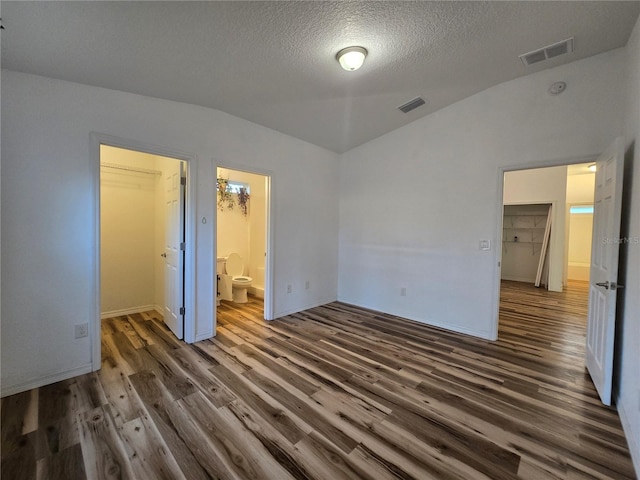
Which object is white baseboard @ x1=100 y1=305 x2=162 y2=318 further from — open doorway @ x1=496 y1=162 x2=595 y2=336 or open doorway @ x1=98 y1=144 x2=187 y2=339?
open doorway @ x1=496 y1=162 x2=595 y2=336

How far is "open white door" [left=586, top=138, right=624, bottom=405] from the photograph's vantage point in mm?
2051

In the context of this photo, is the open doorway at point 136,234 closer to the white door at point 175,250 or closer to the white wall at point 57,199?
the white door at point 175,250

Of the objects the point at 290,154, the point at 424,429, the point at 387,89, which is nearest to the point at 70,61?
the point at 290,154

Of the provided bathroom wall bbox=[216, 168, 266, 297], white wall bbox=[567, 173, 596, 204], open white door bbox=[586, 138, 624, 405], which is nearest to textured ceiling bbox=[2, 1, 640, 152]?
open white door bbox=[586, 138, 624, 405]

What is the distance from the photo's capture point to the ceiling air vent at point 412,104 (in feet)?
10.9

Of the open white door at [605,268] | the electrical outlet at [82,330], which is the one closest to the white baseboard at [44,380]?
the electrical outlet at [82,330]

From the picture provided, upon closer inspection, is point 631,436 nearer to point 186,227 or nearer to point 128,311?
point 186,227

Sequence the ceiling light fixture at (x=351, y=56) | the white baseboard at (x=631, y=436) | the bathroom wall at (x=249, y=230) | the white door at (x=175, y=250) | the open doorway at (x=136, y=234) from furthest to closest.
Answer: the bathroom wall at (x=249, y=230)
the open doorway at (x=136, y=234)
the white door at (x=175, y=250)
the ceiling light fixture at (x=351, y=56)
the white baseboard at (x=631, y=436)

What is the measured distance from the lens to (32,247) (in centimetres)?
216

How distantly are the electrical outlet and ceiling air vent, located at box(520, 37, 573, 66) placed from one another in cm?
466

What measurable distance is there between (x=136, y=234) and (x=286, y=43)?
3397 millimetres

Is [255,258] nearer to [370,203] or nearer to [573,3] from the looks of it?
[370,203]

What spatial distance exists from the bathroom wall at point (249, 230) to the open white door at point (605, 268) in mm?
4309

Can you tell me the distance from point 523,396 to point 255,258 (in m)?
4.31
